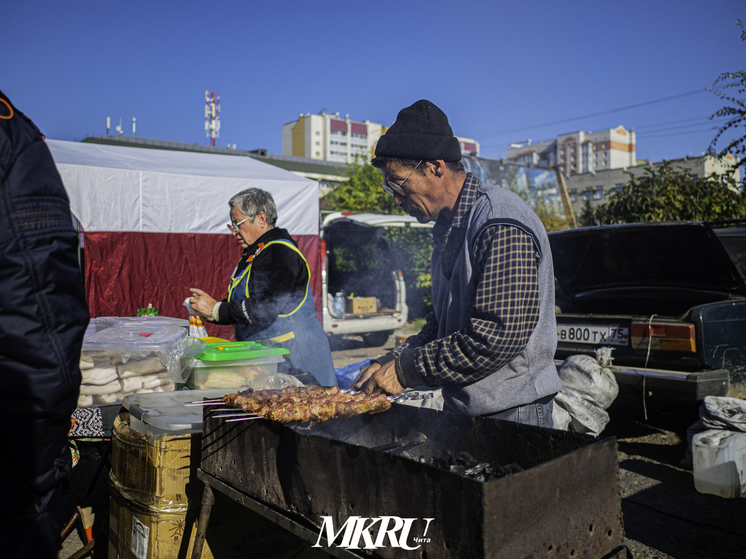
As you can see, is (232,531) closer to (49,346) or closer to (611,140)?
(49,346)

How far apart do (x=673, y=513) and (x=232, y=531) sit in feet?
11.1

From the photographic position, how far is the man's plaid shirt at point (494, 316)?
1827 millimetres

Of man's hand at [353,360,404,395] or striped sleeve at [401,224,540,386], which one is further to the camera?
man's hand at [353,360,404,395]

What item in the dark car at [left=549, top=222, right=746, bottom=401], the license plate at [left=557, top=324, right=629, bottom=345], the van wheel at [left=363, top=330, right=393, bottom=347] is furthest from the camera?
the van wheel at [left=363, top=330, right=393, bottom=347]

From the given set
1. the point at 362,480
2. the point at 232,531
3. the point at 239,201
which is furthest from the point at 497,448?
the point at 239,201

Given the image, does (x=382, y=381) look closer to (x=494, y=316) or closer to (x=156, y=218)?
(x=494, y=316)

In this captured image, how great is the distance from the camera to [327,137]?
103 metres

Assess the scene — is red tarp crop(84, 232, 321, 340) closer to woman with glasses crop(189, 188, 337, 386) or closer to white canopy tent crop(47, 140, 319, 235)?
white canopy tent crop(47, 140, 319, 235)

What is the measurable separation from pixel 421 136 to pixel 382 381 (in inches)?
41.3

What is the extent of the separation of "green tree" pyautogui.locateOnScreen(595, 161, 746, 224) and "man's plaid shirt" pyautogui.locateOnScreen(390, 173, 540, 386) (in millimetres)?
8462

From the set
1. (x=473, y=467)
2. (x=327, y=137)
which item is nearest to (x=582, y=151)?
(x=327, y=137)

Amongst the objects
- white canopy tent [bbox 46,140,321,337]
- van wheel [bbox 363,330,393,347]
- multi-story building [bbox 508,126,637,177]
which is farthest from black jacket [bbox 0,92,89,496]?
multi-story building [bbox 508,126,637,177]

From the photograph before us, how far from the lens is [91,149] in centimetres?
809

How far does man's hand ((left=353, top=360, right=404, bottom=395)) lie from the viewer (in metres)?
2.12
